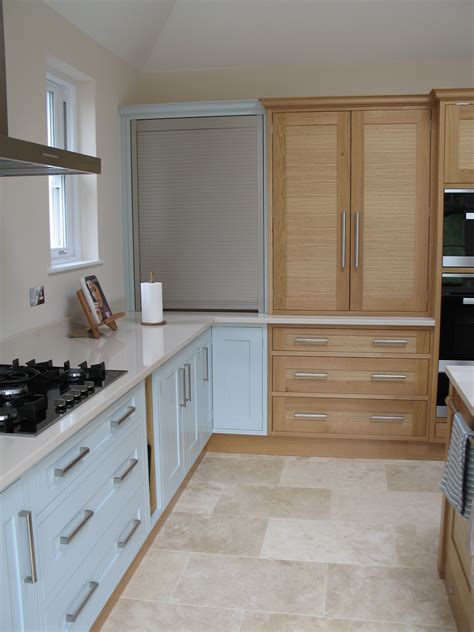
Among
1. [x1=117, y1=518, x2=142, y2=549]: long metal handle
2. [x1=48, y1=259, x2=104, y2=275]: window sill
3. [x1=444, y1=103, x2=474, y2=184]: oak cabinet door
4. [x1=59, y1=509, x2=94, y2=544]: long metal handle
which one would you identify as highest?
[x1=444, y1=103, x2=474, y2=184]: oak cabinet door

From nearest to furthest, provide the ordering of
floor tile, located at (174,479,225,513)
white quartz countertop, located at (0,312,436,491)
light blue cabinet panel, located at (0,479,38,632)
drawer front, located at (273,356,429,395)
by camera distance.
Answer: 1. light blue cabinet panel, located at (0,479,38,632)
2. white quartz countertop, located at (0,312,436,491)
3. floor tile, located at (174,479,225,513)
4. drawer front, located at (273,356,429,395)

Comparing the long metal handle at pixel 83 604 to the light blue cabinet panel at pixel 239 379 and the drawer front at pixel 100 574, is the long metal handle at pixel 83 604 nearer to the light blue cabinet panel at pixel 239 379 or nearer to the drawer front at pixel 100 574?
the drawer front at pixel 100 574

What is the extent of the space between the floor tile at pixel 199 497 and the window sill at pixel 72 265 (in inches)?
51.2

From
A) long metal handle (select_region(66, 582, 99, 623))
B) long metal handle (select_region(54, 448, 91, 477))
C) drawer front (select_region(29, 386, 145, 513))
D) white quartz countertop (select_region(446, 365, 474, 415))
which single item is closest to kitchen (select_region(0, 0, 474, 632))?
drawer front (select_region(29, 386, 145, 513))

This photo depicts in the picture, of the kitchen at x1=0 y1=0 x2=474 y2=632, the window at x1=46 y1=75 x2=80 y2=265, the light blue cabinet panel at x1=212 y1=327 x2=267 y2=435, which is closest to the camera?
the kitchen at x1=0 y1=0 x2=474 y2=632

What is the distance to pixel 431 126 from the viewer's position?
12.1 ft

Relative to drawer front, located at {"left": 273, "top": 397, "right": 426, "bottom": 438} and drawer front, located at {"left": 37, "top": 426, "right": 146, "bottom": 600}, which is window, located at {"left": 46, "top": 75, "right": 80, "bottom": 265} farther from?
drawer front, located at {"left": 273, "top": 397, "right": 426, "bottom": 438}

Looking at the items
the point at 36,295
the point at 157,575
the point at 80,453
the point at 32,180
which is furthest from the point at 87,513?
the point at 32,180

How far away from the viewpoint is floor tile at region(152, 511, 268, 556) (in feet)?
9.56

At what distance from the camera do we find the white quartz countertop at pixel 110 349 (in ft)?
5.62

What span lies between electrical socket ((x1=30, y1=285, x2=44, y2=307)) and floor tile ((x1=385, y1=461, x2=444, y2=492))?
80.4 inches

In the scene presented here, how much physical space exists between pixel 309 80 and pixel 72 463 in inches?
123

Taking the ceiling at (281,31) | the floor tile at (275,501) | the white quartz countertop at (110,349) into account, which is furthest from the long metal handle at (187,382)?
the ceiling at (281,31)

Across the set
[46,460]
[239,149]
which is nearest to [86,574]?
[46,460]
